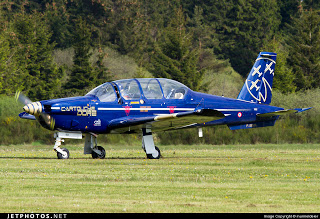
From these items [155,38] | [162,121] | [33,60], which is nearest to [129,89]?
[162,121]

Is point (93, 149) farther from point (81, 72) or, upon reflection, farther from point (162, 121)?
point (81, 72)

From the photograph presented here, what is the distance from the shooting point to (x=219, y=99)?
812 inches

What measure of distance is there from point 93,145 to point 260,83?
705 cm

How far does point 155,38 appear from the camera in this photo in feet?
247

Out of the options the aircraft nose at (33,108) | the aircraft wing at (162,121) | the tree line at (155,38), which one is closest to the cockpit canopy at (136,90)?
the aircraft wing at (162,121)

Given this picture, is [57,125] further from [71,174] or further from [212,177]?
[212,177]

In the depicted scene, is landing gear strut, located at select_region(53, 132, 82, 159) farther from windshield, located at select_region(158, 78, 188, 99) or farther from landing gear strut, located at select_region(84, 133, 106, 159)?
windshield, located at select_region(158, 78, 188, 99)

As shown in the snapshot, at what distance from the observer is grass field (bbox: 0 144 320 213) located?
31.4ft

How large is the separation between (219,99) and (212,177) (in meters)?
7.38

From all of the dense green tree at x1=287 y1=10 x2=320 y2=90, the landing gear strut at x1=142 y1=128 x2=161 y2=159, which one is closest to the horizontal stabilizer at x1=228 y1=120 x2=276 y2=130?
the landing gear strut at x1=142 y1=128 x2=161 y2=159

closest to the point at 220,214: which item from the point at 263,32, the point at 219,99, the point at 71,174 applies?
the point at 71,174

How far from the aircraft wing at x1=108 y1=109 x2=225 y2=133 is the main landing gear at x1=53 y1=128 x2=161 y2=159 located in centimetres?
38

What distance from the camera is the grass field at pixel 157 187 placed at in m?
9.56

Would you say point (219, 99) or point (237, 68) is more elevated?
point (237, 68)
